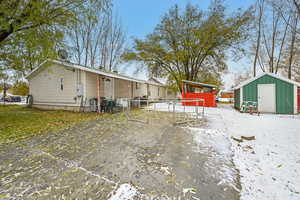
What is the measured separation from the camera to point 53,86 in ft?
36.0

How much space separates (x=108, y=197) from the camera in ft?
6.21

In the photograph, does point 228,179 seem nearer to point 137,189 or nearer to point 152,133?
point 137,189

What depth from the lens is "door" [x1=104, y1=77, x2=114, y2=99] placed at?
38.3 ft

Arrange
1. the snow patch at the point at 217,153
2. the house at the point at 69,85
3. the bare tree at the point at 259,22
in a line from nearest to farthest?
1. the snow patch at the point at 217,153
2. the house at the point at 69,85
3. the bare tree at the point at 259,22

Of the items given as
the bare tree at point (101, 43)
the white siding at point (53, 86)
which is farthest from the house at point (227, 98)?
the white siding at point (53, 86)

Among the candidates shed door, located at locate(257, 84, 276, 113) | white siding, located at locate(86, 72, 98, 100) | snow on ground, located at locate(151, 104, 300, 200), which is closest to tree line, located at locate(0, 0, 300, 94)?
white siding, located at locate(86, 72, 98, 100)

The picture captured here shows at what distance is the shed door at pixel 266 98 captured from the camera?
9.27 meters

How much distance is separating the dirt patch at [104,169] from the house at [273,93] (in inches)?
329

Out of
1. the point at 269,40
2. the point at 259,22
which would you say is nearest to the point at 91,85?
the point at 259,22

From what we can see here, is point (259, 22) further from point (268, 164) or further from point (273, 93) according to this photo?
point (268, 164)

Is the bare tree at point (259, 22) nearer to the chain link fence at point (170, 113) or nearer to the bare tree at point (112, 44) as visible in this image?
the chain link fence at point (170, 113)

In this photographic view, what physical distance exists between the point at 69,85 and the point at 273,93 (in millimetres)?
14422

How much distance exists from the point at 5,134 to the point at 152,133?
5.30 meters

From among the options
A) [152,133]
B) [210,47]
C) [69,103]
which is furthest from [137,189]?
[210,47]
